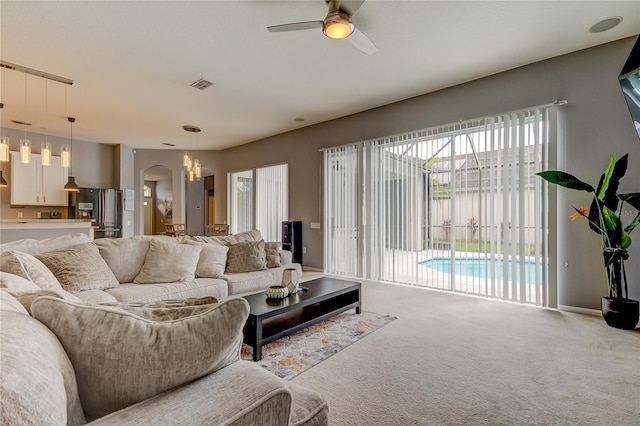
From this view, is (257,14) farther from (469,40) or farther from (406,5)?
(469,40)

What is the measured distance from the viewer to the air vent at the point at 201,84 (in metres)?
4.15

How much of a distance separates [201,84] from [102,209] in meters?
4.78

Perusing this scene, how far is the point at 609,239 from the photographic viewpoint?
304 centimetres

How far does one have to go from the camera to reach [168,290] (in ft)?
9.71

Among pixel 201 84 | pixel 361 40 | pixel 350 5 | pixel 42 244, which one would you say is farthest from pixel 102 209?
pixel 350 5

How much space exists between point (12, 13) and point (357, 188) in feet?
14.8

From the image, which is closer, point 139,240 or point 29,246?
point 29,246

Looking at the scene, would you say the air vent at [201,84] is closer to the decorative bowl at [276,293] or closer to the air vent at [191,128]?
the air vent at [191,128]

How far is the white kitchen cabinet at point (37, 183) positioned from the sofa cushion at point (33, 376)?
296 inches

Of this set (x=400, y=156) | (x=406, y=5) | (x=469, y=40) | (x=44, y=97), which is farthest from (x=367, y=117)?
(x=44, y=97)

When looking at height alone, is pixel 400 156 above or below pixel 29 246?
above

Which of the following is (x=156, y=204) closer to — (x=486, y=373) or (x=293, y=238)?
(x=293, y=238)

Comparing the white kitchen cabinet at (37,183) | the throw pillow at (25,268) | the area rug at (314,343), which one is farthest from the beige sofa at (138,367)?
the white kitchen cabinet at (37,183)

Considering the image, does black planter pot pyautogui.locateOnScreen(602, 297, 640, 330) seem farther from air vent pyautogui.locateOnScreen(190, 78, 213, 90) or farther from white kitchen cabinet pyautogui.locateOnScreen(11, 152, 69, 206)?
white kitchen cabinet pyautogui.locateOnScreen(11, 152, 69, 206)
